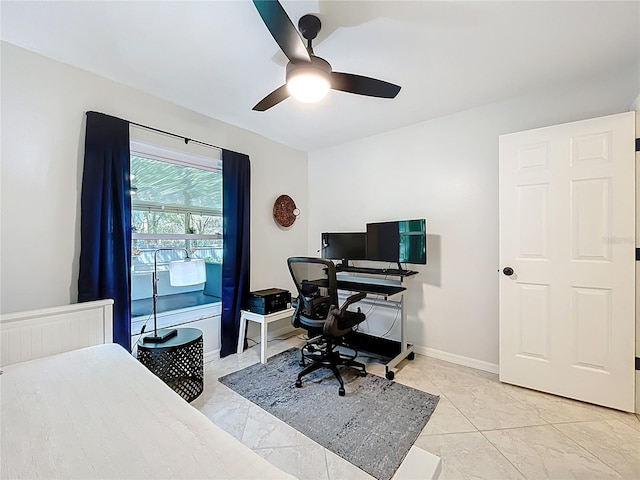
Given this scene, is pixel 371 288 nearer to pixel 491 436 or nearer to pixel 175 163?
pixel 491 436

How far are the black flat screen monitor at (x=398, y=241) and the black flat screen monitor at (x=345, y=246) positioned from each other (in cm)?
11

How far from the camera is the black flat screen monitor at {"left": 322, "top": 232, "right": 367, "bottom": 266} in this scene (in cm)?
322

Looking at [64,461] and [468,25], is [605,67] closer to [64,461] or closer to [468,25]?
[468,25]

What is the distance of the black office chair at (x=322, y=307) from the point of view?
227cm

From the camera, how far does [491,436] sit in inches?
68.9

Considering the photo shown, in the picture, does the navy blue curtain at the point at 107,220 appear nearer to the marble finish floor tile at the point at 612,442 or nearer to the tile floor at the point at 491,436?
the tile floor at the point at 491,436

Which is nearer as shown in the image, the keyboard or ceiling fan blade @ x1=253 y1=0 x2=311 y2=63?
ceiling fan blade @ x1=253 y1=0 x2=311 y2=63

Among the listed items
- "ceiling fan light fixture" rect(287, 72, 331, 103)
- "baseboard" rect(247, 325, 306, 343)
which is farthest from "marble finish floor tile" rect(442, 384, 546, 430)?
"ceiling fan light fixture" rect(287, 72, 331, 103)

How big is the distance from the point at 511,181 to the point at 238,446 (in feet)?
8.58

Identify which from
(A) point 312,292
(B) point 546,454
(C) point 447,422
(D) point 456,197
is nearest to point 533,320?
(B) point 546,454

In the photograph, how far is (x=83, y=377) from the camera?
1394 millimetres

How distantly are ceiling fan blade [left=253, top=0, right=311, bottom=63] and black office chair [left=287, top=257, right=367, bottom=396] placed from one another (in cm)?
133

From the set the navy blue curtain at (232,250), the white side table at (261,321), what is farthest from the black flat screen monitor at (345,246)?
the navy blue curtain at (232,250)

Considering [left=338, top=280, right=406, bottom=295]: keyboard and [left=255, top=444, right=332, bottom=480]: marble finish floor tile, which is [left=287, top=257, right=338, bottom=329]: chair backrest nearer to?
[left=338, top=280, right=406, bottom=295]: keyboard
